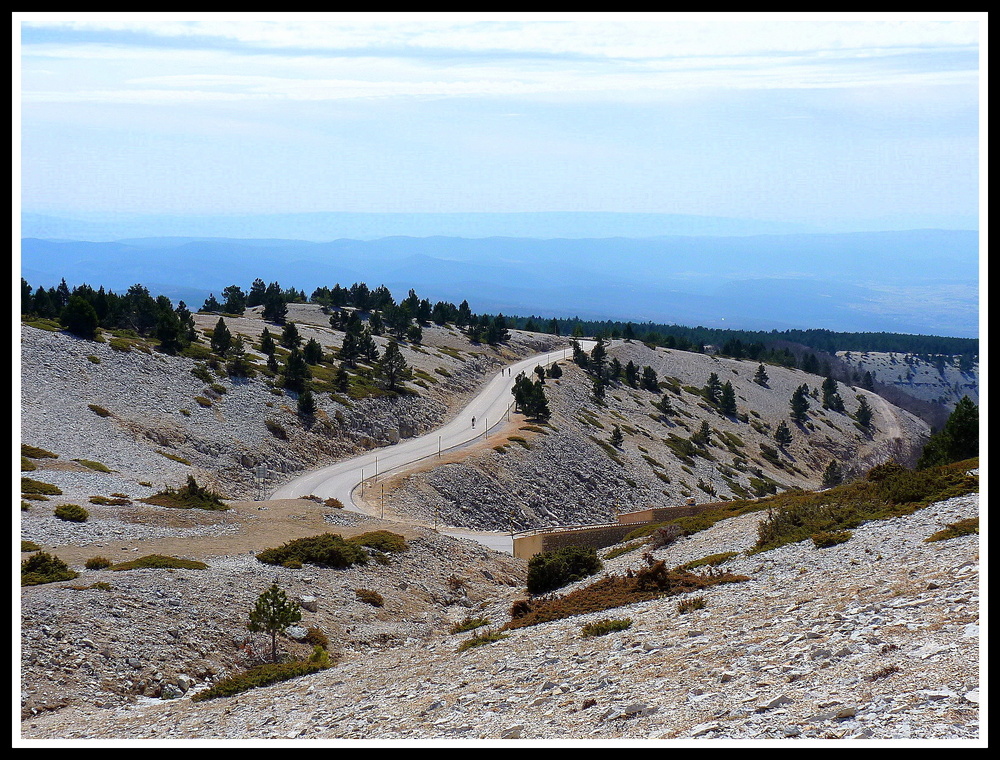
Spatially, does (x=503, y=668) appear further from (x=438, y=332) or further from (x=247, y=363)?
(x=438, y=332)

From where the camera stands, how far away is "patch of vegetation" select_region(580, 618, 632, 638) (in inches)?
658

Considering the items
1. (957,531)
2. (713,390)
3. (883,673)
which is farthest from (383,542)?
(713,390)

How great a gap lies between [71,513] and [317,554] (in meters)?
12.0

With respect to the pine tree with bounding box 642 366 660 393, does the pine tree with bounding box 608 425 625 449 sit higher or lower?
lower

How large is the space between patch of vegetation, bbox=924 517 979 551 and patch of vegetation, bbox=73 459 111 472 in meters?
44.4

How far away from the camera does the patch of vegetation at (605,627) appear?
16703mm

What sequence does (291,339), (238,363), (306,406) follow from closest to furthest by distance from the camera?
(306,406) → (238,363) → (291,339)

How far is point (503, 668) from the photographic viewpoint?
1537 cm

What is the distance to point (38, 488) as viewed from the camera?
37656 millimetres

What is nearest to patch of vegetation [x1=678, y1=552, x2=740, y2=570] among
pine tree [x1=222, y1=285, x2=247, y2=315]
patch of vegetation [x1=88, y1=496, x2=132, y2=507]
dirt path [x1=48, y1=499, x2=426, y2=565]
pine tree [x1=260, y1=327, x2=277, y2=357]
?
dirt path [x1=48, y1=499, x2=426, y2=565]

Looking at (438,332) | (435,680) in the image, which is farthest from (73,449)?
(438,332)

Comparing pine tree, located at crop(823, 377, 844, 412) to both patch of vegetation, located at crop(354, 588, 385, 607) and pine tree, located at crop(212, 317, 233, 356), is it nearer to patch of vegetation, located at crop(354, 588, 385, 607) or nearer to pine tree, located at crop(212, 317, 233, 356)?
pine tree, located at crop(212, 317, 233, 356)

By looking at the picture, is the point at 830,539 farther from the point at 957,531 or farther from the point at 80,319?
the point at 80,319

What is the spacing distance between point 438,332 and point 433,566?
95778 millimetres
